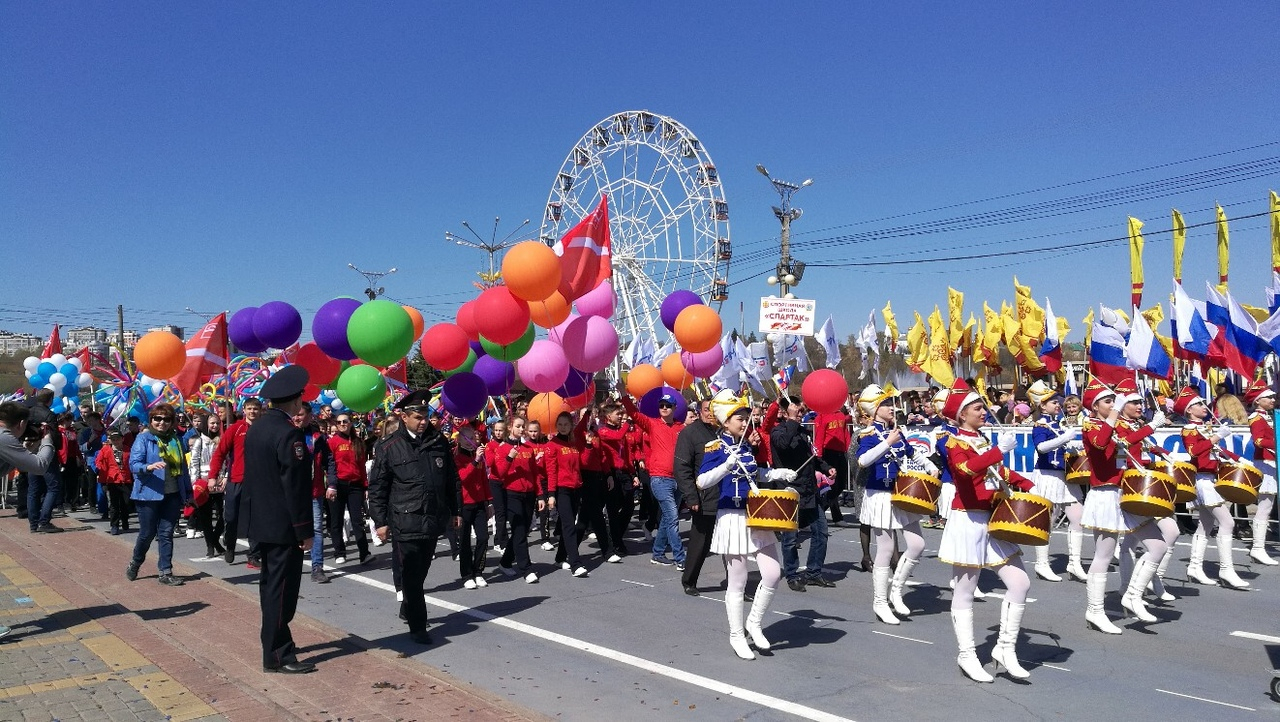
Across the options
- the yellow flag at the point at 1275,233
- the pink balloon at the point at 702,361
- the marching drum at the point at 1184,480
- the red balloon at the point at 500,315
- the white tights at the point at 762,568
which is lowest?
the white tights at the point at 762,568

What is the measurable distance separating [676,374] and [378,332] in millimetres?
4223

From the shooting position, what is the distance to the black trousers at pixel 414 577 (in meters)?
7.14

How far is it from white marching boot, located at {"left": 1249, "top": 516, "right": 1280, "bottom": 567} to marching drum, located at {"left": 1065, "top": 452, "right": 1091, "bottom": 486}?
236 cm

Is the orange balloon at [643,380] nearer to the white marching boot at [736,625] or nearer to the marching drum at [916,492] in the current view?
the marching drum at [916,492]

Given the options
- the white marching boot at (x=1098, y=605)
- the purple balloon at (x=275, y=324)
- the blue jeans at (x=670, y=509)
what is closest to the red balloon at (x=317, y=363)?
the purple balloon at (x=275, y=324)

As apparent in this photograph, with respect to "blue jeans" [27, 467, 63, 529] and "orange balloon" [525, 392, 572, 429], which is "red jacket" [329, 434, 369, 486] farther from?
"blue jeans" [27, 467, 63, 529]

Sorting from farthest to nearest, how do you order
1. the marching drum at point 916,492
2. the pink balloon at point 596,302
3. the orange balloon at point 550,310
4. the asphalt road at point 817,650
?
the pink balloon at point 596,302
the orange balloon at point 550,310
the marching drum at point 916,492
the asphalt road at point 817,650

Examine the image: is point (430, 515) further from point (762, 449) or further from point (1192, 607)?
point (1192, 607)

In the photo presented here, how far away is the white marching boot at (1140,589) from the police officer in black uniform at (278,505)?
6282 millimetres

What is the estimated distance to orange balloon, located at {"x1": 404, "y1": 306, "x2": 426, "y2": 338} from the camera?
11.4 m

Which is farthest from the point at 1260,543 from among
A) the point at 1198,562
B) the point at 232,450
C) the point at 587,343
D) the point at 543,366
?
the point at 232,450

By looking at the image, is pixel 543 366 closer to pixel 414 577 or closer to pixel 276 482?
pixel 414 577

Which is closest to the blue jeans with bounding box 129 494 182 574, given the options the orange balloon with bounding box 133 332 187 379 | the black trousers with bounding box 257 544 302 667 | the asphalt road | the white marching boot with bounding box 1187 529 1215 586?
the asphalt road

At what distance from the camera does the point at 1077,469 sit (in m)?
9.27
